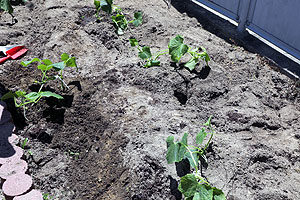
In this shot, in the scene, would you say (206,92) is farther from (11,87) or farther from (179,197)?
(11,87)

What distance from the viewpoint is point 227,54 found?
3998 mm

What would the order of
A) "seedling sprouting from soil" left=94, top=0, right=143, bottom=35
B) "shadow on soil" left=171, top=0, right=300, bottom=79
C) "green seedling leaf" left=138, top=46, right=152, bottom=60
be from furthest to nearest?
"seedling sprouting from soil" left=94, top=0, right=143, bottom=35 → "shadow on soil" left=171, top=0, right=300, bottom=79 → "green seedling leaf" left=138, top=46, right=152, bottom=60

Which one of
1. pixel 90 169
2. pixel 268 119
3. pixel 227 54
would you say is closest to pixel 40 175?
pixel 90 169

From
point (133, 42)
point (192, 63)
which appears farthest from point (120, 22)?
point (192, 63)

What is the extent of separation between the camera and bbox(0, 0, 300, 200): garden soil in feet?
8.65

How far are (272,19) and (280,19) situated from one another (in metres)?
0.13

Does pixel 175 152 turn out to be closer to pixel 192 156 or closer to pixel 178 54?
pixel 192 156

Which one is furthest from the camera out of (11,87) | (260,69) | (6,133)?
(260,69)

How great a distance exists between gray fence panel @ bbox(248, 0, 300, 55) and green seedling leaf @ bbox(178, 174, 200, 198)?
8.04ft

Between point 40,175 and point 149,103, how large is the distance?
47.7 inches

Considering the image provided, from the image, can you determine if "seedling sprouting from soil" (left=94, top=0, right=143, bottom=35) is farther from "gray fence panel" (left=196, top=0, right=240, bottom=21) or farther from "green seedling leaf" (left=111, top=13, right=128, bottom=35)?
"gray fence panel" (left=196, top=0, right=240, bottom=21)

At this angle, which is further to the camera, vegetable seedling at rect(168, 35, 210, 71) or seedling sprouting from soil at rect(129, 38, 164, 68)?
seedling sprouting from soil at rect(129, 38, 164, 68)

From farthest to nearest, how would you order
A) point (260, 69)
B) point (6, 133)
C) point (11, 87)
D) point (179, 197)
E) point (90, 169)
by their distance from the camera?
1. point (260, 69)
2. point (11, 87)
3. point (6, 133)
4. point (90, 169)
5. point (179, 197)

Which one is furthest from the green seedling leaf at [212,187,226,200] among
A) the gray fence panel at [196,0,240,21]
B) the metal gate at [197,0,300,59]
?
the gray fence panel at [196,0,240,21]
